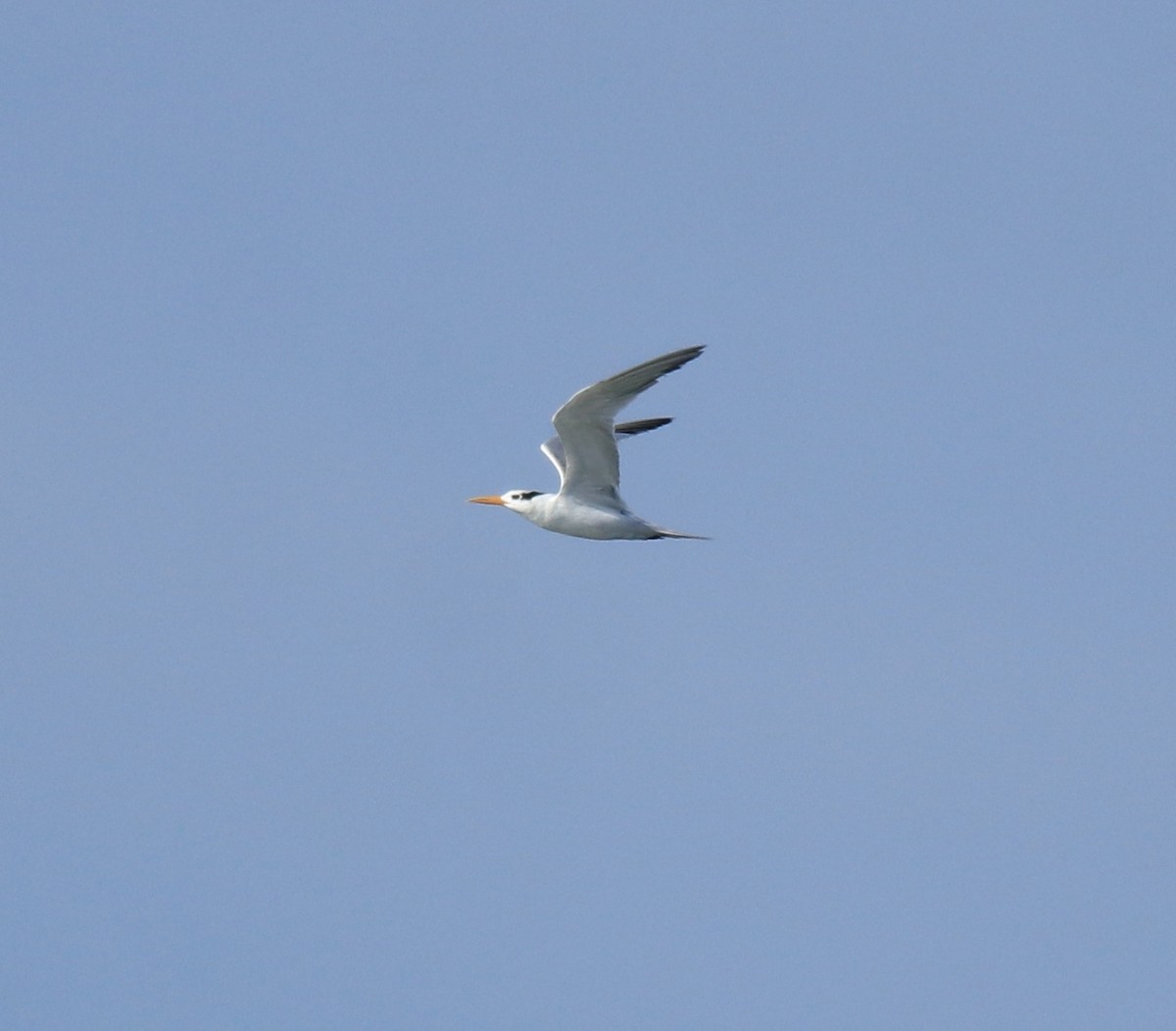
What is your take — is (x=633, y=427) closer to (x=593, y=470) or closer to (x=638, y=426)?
(x=638, y=426)

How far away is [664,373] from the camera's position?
72.6ft

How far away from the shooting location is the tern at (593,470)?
22.4 metres

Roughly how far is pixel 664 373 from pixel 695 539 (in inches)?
103

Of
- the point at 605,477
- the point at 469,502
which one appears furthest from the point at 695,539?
the point at 469,502

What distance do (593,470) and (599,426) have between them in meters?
1.08

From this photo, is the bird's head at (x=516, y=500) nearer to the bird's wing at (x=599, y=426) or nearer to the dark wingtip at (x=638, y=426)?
the bird's wing at (x=599, y=426)

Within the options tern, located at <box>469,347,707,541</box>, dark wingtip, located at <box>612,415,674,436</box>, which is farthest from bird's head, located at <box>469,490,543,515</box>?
dark wingtip, located at <box>612,415,674,436</box>

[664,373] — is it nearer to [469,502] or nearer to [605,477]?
[605,477]

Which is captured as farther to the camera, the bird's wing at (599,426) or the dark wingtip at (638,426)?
the dark wingtip at (638,426)

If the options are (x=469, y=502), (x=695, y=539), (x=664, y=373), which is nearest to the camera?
(x=664, y=373)

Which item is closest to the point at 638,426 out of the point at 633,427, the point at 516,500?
the point at 633,427

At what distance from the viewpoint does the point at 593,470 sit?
24266 millimetres

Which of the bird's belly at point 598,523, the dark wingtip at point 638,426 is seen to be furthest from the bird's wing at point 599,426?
the dark wingtip at point 638,426

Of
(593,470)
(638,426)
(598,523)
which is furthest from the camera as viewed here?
(638,426)
